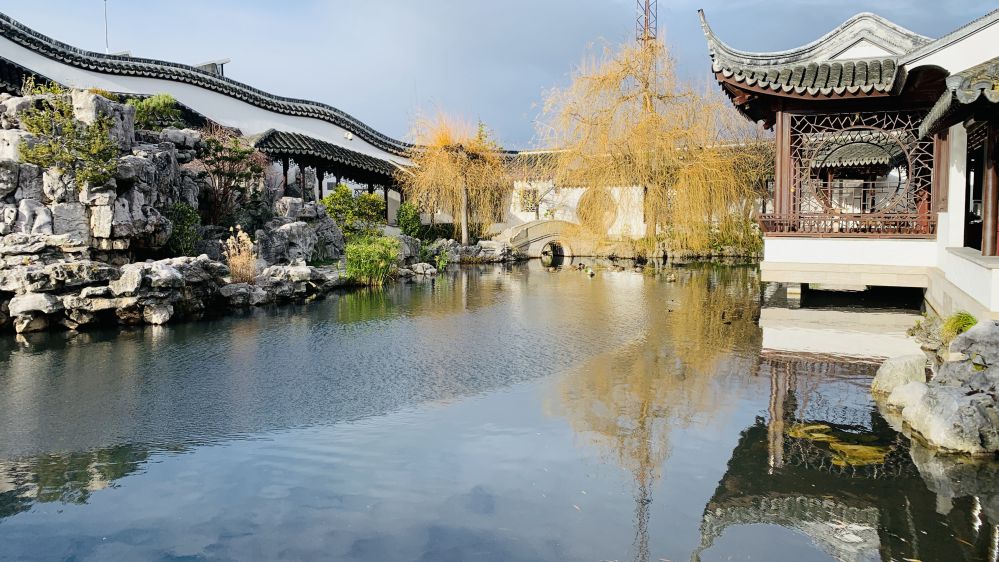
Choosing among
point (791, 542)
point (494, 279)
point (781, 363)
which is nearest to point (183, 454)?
point (791, 542)

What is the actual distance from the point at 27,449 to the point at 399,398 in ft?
8.15

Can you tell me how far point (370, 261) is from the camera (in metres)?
14.0

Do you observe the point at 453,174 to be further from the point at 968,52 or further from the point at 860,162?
the point at 968,52

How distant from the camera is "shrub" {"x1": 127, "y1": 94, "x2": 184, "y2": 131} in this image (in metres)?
14.7

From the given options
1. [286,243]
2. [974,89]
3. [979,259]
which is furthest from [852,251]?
[286,243]

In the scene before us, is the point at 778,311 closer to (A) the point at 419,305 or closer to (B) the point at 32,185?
(A) the point at 419,305

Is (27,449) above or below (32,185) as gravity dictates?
below

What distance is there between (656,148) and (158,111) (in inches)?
464

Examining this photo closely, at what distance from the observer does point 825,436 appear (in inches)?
175

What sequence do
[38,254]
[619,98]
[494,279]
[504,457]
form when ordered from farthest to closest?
[619,98]
[494,279]
[38,254]
[504,457]

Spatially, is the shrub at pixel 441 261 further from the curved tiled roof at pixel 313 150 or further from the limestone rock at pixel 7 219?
the limestone rock at pixel 7 219

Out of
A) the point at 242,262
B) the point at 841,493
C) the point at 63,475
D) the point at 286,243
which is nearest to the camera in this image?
the point at 841,493

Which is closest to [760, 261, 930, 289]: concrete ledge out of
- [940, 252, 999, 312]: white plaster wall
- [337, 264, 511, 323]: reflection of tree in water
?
[940, 252, 999, 312]: white plaster wall

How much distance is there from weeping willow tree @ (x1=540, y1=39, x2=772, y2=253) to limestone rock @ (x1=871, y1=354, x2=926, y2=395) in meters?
12.8
